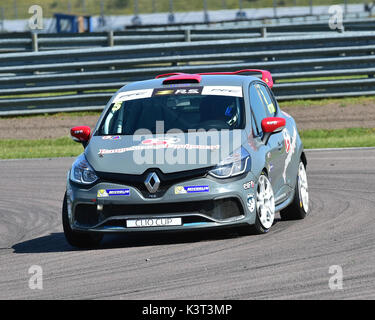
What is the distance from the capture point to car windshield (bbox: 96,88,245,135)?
947cm

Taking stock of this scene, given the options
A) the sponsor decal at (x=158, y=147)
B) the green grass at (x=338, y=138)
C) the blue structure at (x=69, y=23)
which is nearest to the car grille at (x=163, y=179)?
the sponsor decal at (x=158, y=147)

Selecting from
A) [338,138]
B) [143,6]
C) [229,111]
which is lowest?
[143,6]

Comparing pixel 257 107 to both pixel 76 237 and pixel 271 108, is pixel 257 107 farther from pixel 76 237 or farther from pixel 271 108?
pixel 76 237

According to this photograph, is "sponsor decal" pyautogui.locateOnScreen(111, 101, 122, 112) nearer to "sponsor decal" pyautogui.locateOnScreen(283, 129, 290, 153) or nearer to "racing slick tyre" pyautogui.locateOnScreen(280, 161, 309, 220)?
"sponsor decal" pyautogui.locateOnScreen(283, 129, 290, 153)

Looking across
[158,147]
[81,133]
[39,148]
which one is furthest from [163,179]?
[39,148]

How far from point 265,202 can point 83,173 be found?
5.57 ft

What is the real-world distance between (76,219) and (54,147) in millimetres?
10627

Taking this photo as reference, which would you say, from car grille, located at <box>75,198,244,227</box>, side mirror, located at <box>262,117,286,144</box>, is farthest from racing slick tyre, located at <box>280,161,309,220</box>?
car grille, located at <box>75,198,244,227</box>

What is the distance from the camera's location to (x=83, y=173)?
8.95 metres

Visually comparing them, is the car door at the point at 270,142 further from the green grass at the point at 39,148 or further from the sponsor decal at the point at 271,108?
the green grass at the point at 39,148

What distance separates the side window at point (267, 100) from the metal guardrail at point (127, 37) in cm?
1201

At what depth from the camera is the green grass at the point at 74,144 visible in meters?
18.0

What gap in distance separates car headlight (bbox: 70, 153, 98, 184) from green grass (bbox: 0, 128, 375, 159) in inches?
352

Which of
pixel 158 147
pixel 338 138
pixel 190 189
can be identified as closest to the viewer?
pixel 190 189
